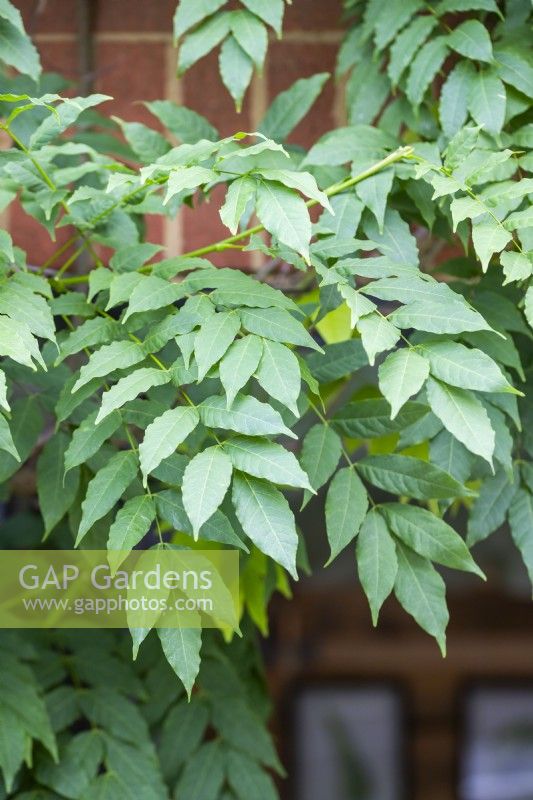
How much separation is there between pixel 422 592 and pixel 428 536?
49 millimetres

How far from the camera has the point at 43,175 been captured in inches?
Result: 38.4

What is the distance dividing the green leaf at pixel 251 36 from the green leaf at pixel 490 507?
19.4 inches

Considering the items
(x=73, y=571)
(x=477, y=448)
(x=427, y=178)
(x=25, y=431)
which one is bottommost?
(x=73, y=571)

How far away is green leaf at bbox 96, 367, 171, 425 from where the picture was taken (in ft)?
2.61

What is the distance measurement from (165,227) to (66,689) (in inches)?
25.0

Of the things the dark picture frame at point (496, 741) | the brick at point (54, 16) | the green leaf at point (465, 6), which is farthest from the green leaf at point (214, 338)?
the dark picture frame at point (496, 741)

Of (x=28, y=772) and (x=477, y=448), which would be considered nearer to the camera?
(x=477, y=448)

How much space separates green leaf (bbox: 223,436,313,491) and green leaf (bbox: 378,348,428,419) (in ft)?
0.30

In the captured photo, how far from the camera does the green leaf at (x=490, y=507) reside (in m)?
1.04

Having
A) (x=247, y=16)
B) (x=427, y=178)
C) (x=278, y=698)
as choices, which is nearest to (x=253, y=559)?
(x=427, y=178)

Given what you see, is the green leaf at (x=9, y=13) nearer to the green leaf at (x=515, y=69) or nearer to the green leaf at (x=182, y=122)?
the green leaf at (x=182, y=122)

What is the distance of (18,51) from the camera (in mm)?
1057

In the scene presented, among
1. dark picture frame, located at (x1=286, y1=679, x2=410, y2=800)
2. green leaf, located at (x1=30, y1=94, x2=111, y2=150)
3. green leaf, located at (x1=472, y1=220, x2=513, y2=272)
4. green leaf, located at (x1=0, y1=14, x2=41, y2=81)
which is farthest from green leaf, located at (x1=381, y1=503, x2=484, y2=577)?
dark picture frame, located at (x1=286, y1=679, x2=410, y2=800)

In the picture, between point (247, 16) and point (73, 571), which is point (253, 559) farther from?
point (247, 16)
